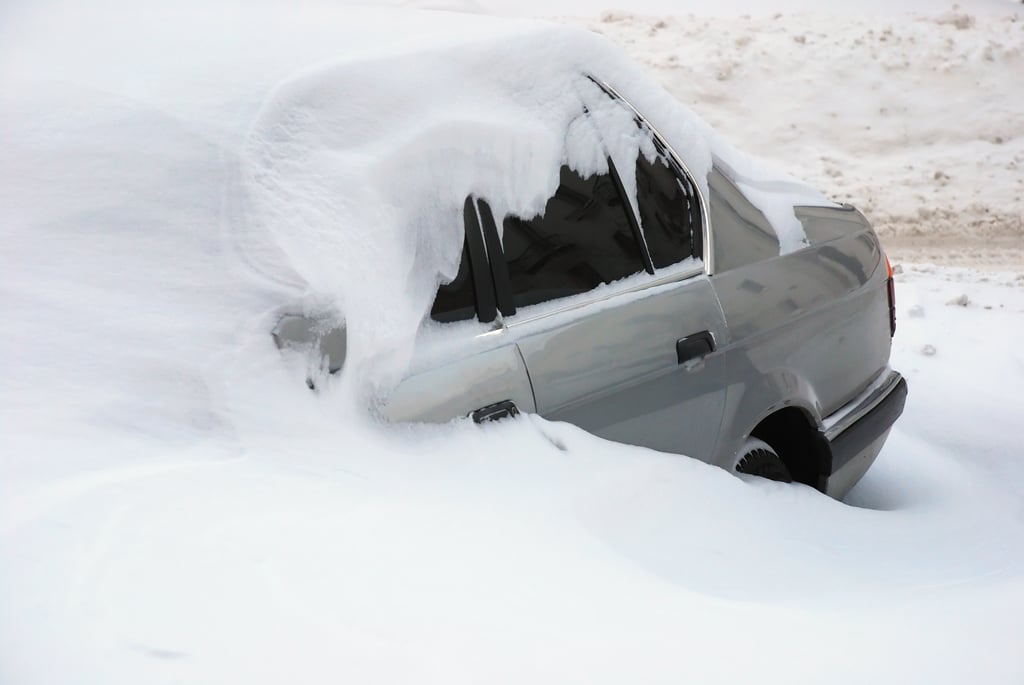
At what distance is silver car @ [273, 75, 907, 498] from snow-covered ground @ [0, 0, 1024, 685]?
117 mm

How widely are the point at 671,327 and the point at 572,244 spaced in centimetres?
36

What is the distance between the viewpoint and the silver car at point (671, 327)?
2275 mm

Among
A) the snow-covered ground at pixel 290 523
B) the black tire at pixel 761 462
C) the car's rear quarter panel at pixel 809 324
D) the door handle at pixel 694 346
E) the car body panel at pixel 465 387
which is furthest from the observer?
the black tire at pixel 761 462

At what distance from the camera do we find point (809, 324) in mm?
3137

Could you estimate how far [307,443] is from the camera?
6.16 feet

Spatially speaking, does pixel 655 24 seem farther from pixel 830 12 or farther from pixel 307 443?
pixel 307 443

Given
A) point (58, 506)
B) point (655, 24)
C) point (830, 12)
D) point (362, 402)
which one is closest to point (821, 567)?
point (362, 402)

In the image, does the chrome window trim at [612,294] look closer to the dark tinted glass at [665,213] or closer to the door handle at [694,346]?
the dark tinted glass at [665,213]

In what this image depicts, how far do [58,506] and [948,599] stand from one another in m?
1.88

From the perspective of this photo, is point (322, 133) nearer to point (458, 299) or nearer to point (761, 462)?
point (458, 299)

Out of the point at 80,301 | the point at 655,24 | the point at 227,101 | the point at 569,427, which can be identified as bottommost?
the point at 655,24

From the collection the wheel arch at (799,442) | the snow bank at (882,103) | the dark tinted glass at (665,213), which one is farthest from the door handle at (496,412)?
the snow bank at (882,103)

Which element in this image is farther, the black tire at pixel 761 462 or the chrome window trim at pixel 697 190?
the black tire at pixel 761 462

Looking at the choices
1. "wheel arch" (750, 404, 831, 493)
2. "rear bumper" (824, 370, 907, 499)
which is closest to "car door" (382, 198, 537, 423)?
"wheel arch" (750, 404, 831, 493)
